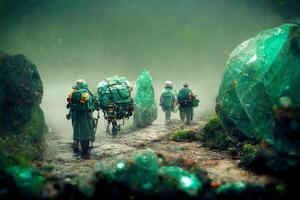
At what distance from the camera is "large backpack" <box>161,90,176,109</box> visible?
649 inches

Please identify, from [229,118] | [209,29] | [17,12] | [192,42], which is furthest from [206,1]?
[229,118]

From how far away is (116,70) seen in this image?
149 feet

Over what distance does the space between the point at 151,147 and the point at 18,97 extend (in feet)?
14.4

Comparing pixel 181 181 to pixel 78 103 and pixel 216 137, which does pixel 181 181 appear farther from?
pixel 216 137

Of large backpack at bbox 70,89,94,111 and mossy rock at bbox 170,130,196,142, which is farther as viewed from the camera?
mossy rock at bbox 170,130,196,142

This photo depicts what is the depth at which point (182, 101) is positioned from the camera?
15.5m

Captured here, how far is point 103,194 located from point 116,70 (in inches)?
1570

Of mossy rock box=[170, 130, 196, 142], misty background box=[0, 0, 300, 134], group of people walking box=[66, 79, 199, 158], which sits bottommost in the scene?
mossy rock box=[170, 130, 196, 142]

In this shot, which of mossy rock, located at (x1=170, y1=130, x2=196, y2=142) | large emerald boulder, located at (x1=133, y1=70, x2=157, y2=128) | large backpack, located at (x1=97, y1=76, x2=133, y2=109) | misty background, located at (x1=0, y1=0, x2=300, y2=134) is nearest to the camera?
large backpack, located at (x1=97, y1=76, x2=133, y2=109)

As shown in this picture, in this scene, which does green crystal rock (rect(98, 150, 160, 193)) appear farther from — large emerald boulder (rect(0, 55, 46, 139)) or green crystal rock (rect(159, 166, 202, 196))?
large emerald boulder (rect(0, 55, 46, 139))

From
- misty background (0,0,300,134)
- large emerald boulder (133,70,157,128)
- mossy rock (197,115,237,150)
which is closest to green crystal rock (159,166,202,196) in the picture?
mossy rock (197,115,237,150)

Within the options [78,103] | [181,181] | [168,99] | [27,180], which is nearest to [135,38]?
[168,99]

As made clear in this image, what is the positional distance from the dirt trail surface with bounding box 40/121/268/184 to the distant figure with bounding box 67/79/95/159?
0.53 m

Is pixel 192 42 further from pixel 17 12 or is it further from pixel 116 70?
pixel 17 12
